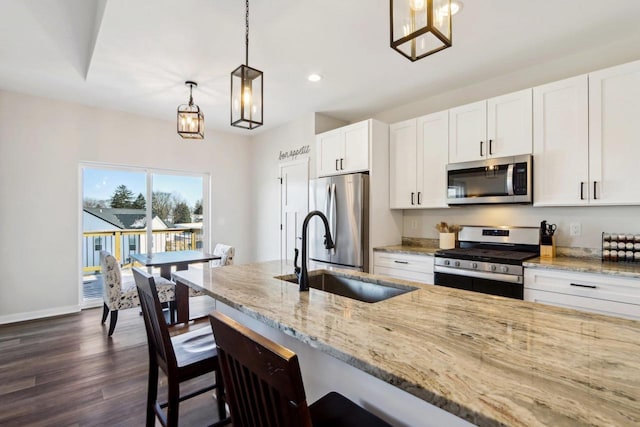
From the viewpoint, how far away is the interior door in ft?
14.8

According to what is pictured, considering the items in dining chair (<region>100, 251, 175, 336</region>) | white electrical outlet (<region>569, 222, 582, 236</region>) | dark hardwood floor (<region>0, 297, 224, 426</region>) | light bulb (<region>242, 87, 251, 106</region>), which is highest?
light bulb (<region>242, 87, 251, 106</region>)

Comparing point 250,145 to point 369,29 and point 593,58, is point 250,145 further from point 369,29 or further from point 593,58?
point 593,58

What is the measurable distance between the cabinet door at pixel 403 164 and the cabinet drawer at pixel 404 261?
2.07ft

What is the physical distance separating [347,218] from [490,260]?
154cm

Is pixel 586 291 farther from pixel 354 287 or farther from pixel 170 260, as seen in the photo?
pixel 170 260

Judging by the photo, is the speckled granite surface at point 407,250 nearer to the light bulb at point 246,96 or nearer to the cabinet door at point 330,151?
the cabinet door at point 330,151

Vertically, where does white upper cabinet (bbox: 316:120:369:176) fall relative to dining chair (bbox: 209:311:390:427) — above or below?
above

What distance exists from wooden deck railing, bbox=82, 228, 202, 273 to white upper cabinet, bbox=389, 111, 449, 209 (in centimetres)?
341

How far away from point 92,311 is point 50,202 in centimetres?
150

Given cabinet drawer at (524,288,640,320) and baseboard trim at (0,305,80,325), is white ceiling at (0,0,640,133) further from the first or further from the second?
baseboard trim at (0,305,80,325)

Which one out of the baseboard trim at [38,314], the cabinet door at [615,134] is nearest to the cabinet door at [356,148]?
the cabinet door at [615,134]

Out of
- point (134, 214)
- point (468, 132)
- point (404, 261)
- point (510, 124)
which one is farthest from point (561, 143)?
point (134, 214)

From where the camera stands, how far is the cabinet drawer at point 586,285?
2061mm

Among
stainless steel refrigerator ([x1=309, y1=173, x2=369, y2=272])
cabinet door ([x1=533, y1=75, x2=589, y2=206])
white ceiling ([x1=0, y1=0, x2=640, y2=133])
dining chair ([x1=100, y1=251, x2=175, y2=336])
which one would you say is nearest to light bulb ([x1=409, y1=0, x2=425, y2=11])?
white ceiling ([x1=0, y1=0, x2=640, y2=133])
